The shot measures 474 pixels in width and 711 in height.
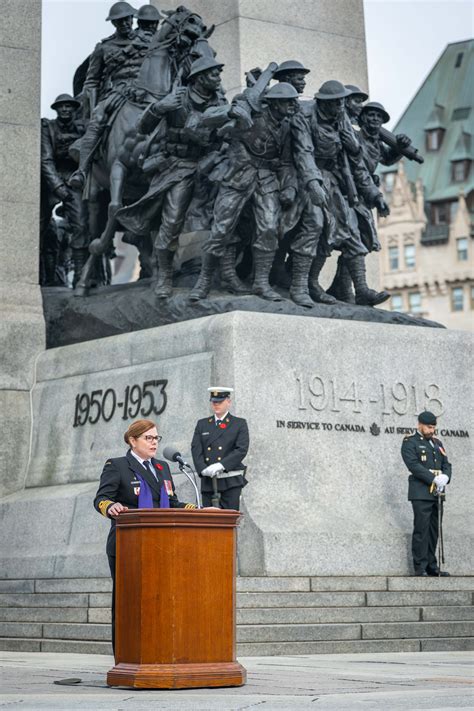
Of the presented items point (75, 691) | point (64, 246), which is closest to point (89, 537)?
point (64, 246)

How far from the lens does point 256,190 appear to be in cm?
1683

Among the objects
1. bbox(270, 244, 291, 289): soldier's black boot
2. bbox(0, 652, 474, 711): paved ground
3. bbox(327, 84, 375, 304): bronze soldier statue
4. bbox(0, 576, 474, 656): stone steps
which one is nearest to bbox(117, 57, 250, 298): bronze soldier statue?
bbox(270, 244, 291, 289): soldier's black boot

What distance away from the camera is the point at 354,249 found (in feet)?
58.6

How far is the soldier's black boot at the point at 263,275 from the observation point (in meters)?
16.8

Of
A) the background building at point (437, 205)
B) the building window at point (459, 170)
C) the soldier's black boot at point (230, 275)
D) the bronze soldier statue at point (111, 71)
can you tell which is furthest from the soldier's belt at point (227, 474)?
the building window at point (459, 170)

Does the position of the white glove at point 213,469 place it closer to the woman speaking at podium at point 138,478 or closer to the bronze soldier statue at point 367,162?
the woman speaking at podium at point 138,478

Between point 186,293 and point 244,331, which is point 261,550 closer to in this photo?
point 244,331

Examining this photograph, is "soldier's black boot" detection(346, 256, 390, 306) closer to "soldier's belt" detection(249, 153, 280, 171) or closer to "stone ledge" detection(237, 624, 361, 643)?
"soldier's belt" detection(249, 153, 280, 171)

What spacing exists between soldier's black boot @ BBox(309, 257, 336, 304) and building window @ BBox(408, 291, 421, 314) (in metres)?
64.1

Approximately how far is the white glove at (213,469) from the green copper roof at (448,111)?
64.3 metres

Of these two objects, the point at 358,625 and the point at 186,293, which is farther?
the point at 186,293

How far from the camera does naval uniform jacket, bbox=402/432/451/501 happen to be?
15141 mm

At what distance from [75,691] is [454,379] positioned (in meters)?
9.08

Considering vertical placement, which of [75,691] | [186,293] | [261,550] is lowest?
[75,691]
